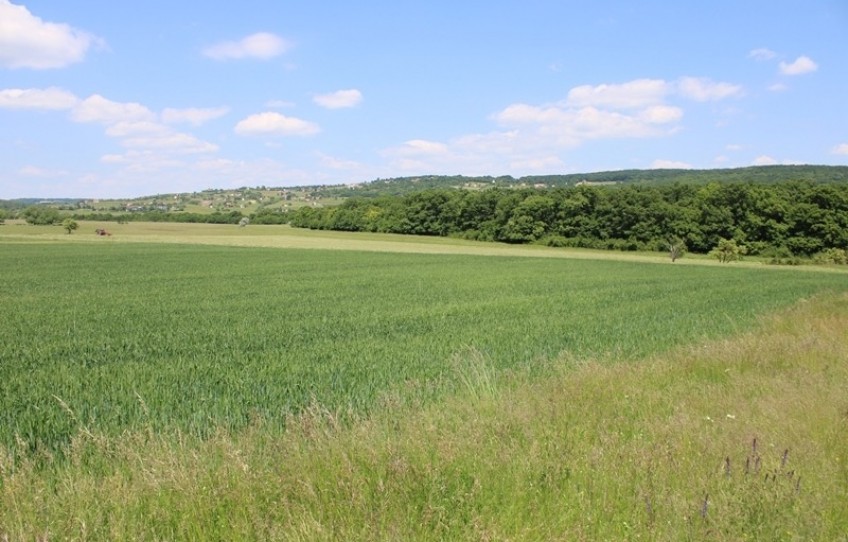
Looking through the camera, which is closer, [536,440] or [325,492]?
[325,492]

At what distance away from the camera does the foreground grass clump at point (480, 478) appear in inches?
171

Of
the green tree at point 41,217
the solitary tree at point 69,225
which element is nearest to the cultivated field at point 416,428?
the solitary tree at point 69,225

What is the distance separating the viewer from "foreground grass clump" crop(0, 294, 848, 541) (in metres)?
4.33

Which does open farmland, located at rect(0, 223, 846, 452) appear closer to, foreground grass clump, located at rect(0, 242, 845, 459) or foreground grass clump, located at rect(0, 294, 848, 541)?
foreground grass clump, located at rect(0, 242, 845, 459)

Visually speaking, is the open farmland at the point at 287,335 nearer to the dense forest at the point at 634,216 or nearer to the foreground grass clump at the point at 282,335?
the foreground grass clump at the point at 282,335

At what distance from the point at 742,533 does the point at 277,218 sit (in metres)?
132

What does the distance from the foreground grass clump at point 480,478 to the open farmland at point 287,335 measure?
112 centimetres

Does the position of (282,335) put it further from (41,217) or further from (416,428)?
(41,217)

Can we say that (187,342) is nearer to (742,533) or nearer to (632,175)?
(742,533)

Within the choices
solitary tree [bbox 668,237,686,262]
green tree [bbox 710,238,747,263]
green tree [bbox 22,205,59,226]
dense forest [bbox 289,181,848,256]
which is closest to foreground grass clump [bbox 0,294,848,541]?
solitary tree [bbox 668,237,686,262]

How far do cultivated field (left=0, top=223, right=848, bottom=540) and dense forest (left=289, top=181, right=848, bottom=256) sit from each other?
67759 millimetres

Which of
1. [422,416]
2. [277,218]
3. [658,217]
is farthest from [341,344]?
[277,218]

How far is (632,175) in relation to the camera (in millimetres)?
176500

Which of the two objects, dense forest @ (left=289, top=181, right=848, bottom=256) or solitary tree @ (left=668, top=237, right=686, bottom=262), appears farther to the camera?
dense forest @ (left=289, top=181, right=848, bottom=256)
